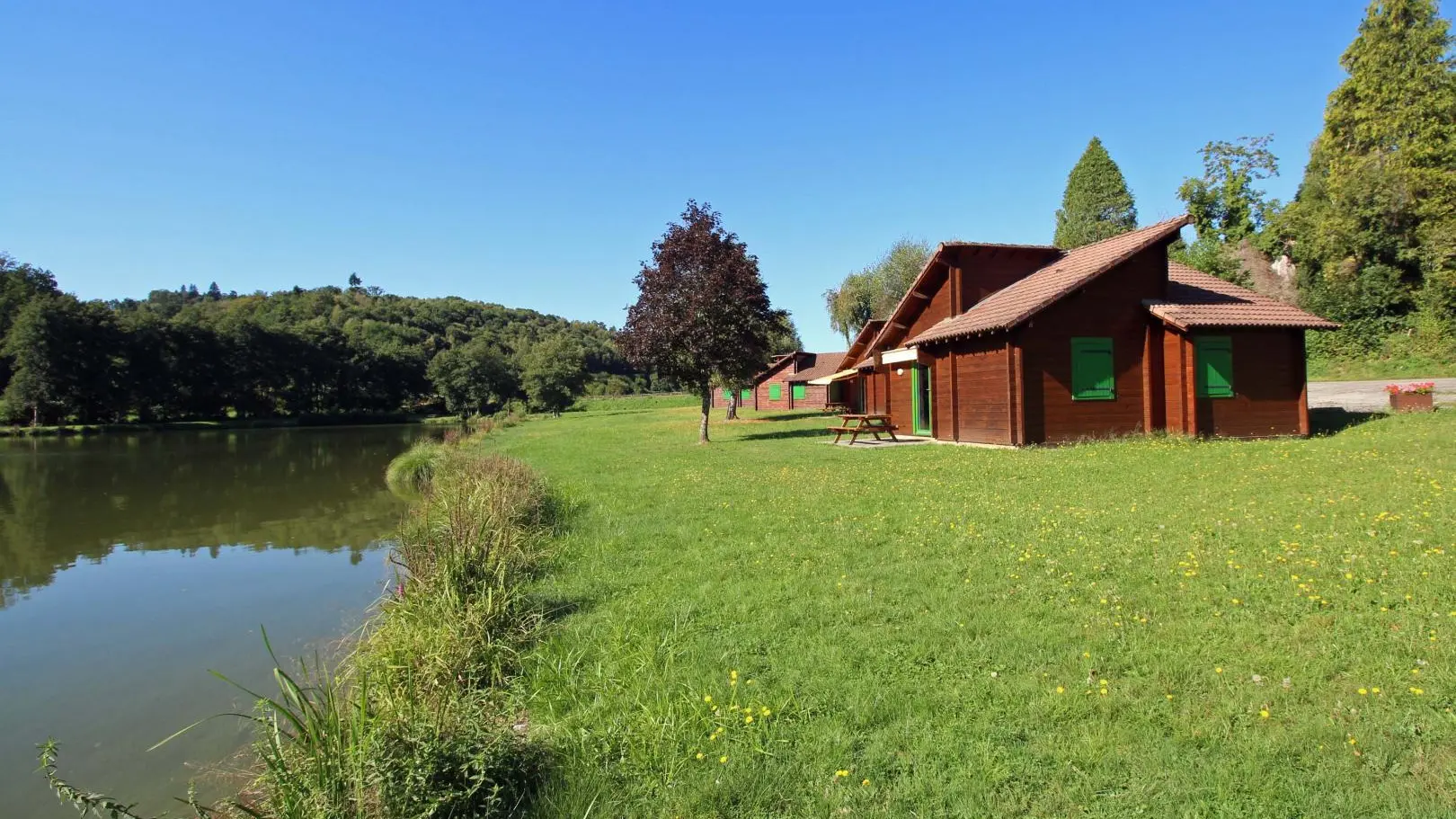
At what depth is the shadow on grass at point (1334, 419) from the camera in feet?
53.1

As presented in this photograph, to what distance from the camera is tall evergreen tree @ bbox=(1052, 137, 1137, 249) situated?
46375mm

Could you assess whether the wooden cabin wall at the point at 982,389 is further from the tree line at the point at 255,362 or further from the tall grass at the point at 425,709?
the tree line at the point at 255,362

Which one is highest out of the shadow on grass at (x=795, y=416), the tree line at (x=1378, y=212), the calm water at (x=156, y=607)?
the tree line at (x=1378, y=212)

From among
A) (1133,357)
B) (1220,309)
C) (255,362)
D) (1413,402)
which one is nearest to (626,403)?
(255,362)

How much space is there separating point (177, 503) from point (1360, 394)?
33680 millimetres

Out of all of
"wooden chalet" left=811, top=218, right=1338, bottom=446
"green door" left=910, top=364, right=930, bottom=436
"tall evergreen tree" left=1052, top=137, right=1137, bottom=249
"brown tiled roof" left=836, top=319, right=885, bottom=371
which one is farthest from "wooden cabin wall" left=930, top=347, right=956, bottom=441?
"tall evergreen tree" left=1052, top=137, right=1137, bottom=249

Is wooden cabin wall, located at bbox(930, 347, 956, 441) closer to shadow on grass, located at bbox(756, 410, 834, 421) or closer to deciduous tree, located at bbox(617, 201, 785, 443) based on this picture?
deciduous tree, located at bbox(617, 201, 785, 443)

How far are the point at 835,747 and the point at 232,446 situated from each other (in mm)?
45484

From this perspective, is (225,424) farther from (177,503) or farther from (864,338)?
(864,338)

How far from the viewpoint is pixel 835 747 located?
345 centimetres

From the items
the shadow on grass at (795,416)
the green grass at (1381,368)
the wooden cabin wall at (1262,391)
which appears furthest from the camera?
the shadow on grass at (795,416)

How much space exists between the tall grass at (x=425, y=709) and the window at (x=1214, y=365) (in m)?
14.3

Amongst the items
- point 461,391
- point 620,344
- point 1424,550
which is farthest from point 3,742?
point 461,391

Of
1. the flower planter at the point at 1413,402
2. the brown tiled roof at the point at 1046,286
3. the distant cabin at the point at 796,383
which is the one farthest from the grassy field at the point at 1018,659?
the distant cabin at the point at 796,383
